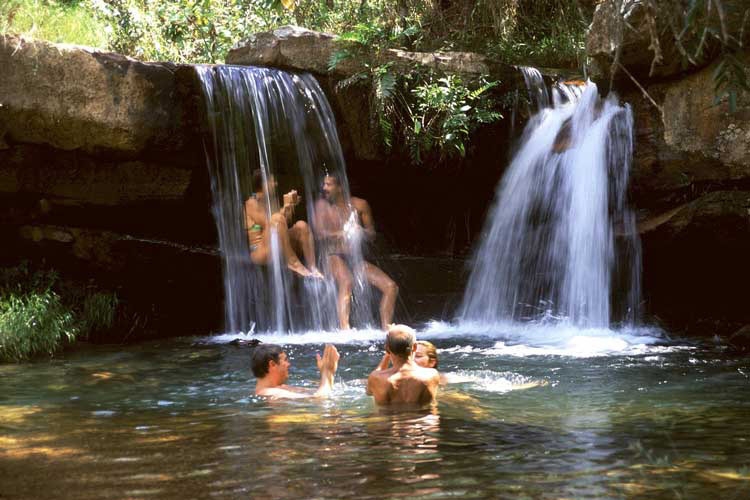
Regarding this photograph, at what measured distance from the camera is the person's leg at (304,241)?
41.6ft

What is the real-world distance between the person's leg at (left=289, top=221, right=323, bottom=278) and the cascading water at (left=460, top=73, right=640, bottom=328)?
215cm

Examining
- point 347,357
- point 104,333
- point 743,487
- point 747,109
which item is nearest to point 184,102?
point 104,333

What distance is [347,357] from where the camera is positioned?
31.7 ft

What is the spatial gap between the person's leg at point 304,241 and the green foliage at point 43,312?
247 cm

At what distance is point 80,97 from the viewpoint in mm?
10945

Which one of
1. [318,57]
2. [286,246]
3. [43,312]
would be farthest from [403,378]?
[318,57]

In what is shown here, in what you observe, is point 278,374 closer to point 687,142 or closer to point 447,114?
point 687,142

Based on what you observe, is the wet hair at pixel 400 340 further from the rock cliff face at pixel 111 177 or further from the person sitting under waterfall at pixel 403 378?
the rock cliff face at pixel 111 177

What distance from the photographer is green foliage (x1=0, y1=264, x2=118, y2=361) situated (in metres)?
10.0

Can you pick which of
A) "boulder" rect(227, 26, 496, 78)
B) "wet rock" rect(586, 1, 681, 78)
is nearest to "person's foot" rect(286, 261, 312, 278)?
"boulder" rect(227, 26, 496, 78)

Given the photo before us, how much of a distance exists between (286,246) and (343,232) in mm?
797

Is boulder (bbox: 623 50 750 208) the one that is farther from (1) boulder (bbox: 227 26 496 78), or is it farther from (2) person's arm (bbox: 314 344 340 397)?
(2) person's arm (bbox: 314 344 340 397)

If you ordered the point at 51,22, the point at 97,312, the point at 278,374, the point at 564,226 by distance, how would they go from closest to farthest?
the point at 278,374
the point at 51,22
the point at 97,312
the point at 564,226

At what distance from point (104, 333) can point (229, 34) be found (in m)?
7.51
